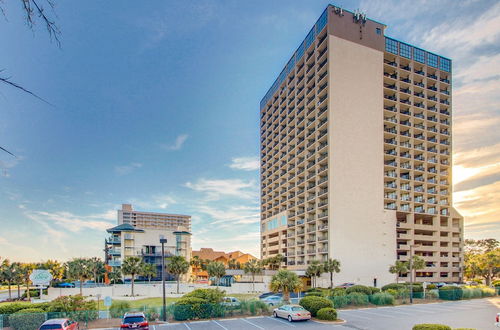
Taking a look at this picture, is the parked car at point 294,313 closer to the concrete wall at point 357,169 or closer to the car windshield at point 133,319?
the car windshield at point 133,319

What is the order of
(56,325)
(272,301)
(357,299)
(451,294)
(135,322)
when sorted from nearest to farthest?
(56,325), (135,322), (272,301), (357,299), (451,294)

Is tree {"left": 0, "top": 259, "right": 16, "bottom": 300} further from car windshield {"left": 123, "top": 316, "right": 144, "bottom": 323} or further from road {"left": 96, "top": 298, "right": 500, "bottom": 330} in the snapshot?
Answer: car windshield {"left": 123, "top": 316, "right": 144, "bottom": 323}

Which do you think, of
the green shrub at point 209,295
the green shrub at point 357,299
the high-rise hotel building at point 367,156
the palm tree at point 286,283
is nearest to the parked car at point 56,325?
the green shrub at point 209,295

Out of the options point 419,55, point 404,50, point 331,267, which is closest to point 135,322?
point 331,267

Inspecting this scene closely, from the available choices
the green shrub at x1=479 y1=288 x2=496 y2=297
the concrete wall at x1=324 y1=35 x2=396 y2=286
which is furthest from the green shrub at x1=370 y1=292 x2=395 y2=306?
the concrete wall at x1=324 y1=35 x2=396 y2=286

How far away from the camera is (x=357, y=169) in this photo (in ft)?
217

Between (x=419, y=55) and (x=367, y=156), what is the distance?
30.0 m

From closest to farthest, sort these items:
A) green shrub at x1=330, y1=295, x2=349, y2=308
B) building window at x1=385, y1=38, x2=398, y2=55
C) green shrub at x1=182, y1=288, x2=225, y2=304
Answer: green shrub at x1=182, y1=288, x2=225, y2=304 < green shrub at x1=330, y1=295, x2=349, y2=308 < building window at x1=385, y1=38, x2=398, y2=55

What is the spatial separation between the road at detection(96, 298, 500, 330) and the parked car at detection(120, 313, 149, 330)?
395 centimetres

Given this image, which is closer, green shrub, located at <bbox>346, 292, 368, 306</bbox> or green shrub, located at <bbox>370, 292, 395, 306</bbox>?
green shrub, located at <bbox>346, 292, 368, 306</bbox>

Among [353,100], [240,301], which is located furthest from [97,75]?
[353,100]

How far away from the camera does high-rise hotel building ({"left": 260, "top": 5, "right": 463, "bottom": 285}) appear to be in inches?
2537

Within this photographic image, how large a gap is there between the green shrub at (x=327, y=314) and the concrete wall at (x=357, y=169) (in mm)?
34063

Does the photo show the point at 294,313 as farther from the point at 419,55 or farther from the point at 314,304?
the point at 419,55
